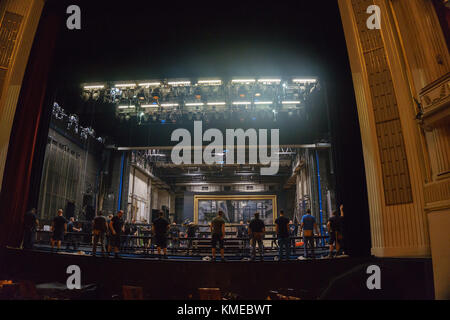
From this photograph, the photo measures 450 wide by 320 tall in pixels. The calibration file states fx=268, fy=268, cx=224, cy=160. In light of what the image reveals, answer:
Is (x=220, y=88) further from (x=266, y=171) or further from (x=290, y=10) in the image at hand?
(x=266, y=171)

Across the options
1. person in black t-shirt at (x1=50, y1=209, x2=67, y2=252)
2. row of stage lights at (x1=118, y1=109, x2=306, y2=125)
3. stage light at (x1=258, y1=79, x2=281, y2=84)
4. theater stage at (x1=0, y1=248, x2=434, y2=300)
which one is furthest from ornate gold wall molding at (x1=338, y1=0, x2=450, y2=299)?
person in black t-shirt at (x1=50, y1=209, x2=67, y2=252)

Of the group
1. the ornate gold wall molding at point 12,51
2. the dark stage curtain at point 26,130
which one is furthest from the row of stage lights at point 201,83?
the ornate gold wall molding at point 12,51

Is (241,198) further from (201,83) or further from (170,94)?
(201,83)

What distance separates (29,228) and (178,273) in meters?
4.70

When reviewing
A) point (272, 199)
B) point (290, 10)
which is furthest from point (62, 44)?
point (272, 199)

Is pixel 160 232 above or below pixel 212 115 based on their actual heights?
below

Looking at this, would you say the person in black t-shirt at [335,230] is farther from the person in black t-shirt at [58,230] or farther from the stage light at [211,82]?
the person in black t-shirt at [58,230]

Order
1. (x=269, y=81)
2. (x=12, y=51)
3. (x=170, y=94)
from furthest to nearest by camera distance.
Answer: (x=170, y=94) < (x=269, y=81) < (x=12, y=51)

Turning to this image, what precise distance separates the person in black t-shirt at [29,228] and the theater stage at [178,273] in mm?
762

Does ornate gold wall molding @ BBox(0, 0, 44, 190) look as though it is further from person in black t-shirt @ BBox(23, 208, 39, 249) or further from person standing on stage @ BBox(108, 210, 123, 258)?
person standing on stage @ BBox(108, 210, 123, 258)

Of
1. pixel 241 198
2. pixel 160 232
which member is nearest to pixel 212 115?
pixel 160 232

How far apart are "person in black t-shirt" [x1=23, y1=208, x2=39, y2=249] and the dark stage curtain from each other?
0.20 metres

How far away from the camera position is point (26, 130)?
25.0 ft

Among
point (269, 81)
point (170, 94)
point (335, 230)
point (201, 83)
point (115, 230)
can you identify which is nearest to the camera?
point (335, 230)
